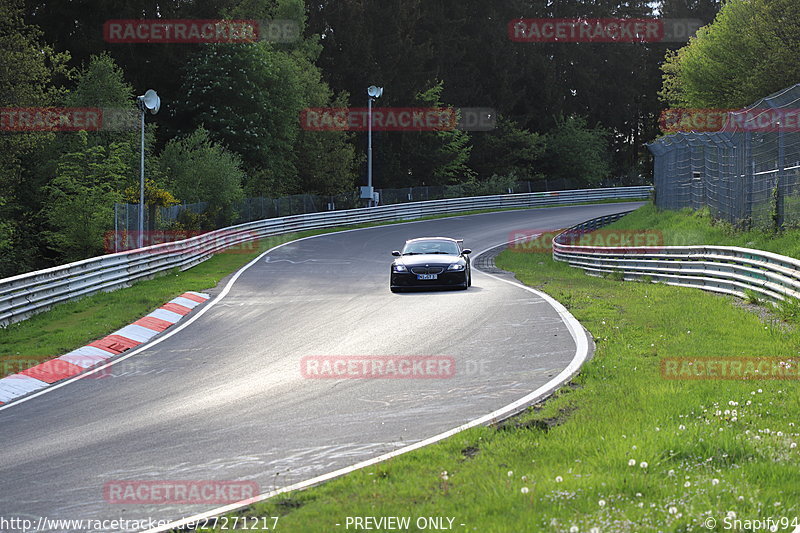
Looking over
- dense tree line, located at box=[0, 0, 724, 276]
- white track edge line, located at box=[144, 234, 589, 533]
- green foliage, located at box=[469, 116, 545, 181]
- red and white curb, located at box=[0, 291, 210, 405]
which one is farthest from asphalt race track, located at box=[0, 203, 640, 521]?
→ green foliage, located at box=[469, 116, 545, 181]

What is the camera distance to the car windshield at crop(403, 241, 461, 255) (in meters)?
22.1

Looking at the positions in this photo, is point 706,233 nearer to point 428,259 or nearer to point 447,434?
point 428,259

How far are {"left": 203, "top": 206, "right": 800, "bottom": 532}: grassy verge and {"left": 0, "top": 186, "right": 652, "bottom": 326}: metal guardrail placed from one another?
38.5 feet

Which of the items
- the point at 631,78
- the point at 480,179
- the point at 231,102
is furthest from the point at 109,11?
the point at 631,78

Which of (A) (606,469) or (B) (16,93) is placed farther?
(B) (16,93)

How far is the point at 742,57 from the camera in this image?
1829 inches

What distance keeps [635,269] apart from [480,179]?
5439 centimetres

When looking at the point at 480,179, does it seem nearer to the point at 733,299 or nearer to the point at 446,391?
the point at 733,299

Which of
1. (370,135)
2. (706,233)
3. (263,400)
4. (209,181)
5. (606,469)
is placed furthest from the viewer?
(370,135)

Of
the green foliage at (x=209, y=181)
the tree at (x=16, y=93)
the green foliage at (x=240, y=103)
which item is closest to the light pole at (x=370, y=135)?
the green foliage at (x=240, y=103)

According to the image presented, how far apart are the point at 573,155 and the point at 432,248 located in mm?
59729

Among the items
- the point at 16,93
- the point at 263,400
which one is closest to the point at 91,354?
the point at 263,400

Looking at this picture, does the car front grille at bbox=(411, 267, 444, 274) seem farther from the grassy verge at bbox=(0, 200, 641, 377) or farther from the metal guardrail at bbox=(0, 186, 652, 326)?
the metal guardrail at bbox=(0, 186, 652, 326)

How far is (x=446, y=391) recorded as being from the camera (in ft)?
31.5
